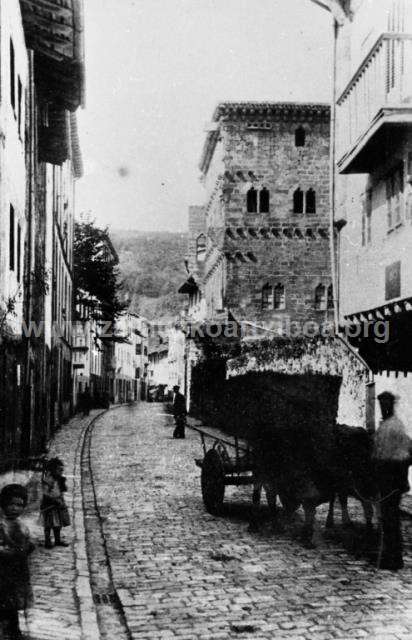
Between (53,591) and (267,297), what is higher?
(267,297)

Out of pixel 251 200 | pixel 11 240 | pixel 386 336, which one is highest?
pixel 251 200

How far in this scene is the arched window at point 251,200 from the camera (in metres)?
35.7

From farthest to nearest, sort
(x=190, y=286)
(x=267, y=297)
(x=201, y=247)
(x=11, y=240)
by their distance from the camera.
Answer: (x=190, y=286) → (x=201, y=247) → (x=267, y=297) → (x=11, y=240)

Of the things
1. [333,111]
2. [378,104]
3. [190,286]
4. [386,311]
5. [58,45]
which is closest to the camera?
[386,311]

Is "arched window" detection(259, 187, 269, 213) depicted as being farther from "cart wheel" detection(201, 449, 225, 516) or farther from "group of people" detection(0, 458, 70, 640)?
"group of people" detection(0, 458, 70, 640)

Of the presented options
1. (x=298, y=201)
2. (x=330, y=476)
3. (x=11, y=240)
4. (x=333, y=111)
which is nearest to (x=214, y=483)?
(x=330, y=476)

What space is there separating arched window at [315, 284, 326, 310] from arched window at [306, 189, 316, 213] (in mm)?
3366

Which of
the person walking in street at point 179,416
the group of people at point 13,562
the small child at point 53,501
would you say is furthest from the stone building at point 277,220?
the group of people at point 13,562

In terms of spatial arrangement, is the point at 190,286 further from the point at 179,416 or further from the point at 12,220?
the point at 12,220

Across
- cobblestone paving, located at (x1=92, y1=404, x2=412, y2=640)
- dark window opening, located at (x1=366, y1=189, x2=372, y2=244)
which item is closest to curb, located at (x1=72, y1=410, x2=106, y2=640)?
cobblestone paving, located at (x1=92, y1=404, x2=412, y2=640)

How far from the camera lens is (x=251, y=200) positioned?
35.8 meters

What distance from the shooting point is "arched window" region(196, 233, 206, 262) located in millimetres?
48497

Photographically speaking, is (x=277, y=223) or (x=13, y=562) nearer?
(x=13, y=562)

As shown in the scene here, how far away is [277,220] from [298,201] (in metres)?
1.30
